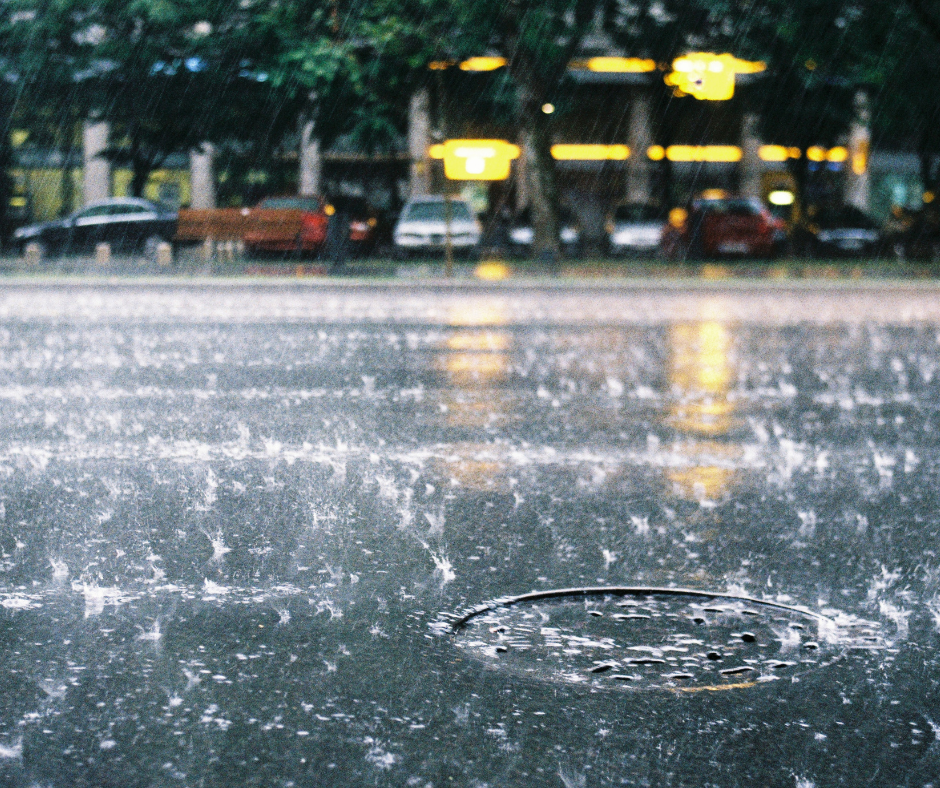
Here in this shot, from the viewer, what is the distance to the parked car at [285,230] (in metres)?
35.2

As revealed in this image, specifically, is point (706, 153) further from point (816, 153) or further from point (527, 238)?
point (527, 238)

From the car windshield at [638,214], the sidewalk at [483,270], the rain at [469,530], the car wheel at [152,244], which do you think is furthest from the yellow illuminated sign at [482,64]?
the car wheel at [152,244]

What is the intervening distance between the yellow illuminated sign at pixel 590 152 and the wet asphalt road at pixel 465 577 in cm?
4103

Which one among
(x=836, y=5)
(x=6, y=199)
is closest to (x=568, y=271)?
(x=836, y=5)

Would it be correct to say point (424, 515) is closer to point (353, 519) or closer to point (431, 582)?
point (353, 519)

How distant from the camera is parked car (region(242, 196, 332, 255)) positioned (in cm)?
3519

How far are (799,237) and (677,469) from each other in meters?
34.8

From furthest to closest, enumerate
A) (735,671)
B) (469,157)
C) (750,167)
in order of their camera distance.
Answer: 1. (750,167)
2. (469,157)
3. (735,671)

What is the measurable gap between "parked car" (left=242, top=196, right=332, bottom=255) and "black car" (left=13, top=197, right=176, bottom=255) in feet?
12.5

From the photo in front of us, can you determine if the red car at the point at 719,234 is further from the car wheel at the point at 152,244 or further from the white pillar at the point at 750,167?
the white pillar at the point at 750,167

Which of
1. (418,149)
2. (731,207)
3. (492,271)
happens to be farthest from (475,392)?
(418,149)

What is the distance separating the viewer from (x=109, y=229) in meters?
39.1

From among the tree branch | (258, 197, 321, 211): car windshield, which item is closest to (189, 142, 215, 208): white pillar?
(258, 197, 321, 211): car windshield

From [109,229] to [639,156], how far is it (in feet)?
68.9
